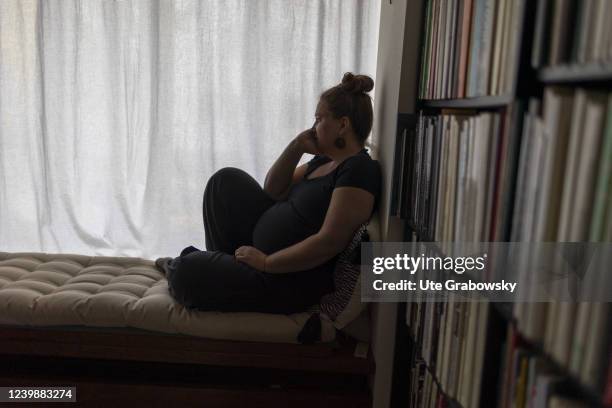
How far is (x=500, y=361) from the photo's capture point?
916mm

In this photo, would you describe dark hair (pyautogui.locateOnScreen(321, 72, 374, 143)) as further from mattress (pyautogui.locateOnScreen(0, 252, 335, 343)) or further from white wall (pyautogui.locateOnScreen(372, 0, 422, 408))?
mattress (pyautogui.locateOnScreen(0, 252, 335, 343))

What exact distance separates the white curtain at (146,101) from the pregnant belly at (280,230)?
0.79 m

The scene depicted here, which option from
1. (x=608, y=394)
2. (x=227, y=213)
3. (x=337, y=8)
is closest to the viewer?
(x=608, y=394)

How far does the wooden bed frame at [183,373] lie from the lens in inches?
66.1

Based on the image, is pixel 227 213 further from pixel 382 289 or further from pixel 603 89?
pixel 603 89

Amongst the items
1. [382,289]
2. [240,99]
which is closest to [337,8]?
[240,99]

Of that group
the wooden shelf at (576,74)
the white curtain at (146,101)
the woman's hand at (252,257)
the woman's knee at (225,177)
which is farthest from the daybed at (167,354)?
the wooden shelf at (576,74)

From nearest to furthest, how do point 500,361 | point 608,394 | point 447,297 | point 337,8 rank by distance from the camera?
point 608,394 → point 500,361 → point 447,297 → point 337,8

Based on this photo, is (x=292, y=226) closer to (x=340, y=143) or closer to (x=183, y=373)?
(x=340, y=143)

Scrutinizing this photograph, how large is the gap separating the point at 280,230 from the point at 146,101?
1175 millimetres

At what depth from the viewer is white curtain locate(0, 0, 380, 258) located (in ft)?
8.49

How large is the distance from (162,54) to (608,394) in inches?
93.5

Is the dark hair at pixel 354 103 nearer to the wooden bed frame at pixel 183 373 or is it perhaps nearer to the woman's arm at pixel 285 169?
the woman's arm at pixel 285 169

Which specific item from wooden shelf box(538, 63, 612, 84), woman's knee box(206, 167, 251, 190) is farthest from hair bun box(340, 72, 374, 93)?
wooden shelf box(538, 63, 612, 84)
